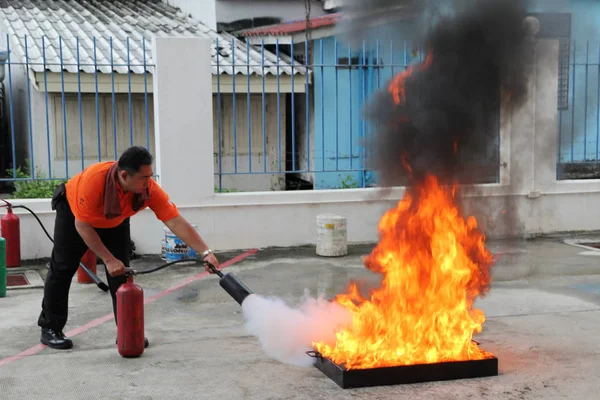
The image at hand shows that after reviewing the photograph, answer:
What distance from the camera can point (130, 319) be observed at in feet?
16.9

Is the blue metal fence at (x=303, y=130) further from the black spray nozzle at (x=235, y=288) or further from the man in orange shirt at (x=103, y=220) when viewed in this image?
the black spray nozzle at (x=235, y=288)

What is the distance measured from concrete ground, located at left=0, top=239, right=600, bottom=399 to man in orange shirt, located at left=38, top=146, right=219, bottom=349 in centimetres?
41

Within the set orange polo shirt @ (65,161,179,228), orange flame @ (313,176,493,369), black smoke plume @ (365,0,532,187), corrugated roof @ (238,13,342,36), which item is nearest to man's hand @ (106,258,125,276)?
orange polo shirt @ (65,161,179,228)

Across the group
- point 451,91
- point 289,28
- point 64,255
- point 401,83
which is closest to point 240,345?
point 64,255

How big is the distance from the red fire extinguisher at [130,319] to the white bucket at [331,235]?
4.20 meters

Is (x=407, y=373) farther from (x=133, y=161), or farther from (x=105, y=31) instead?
(x=105, y=31)

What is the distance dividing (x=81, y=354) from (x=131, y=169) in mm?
1470

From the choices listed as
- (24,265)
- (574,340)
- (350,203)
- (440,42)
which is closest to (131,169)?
(440,42)

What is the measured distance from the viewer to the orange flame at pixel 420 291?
16.0 ft

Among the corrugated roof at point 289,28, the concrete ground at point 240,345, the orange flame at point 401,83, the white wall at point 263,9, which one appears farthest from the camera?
the white wall at point 263,9

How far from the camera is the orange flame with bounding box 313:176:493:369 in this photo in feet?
16.0

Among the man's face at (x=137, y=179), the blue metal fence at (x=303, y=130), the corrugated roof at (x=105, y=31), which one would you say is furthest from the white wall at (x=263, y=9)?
the man's face at (x=137, y=179)

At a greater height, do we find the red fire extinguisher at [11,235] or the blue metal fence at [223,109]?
the blue metal fence at [223,109]

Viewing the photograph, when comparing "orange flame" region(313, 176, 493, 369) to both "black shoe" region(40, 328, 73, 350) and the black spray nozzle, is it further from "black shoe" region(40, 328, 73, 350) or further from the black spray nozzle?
"black shoe" region(40, 328, 73, 350)
